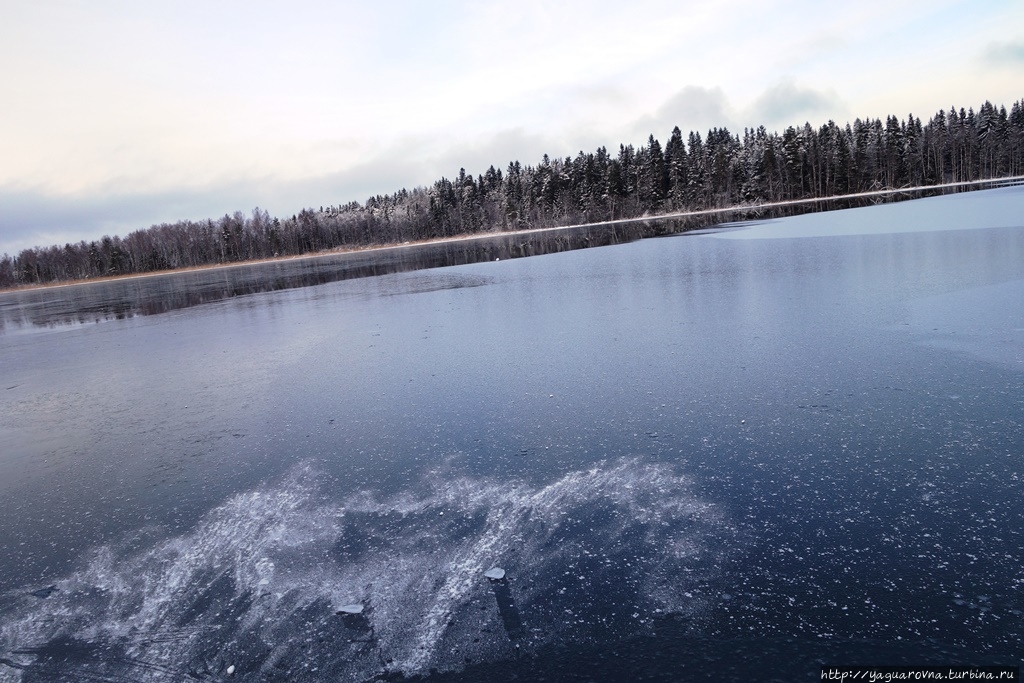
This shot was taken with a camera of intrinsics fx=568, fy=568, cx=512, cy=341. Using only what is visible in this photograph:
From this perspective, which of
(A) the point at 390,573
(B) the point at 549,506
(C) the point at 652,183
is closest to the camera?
(A) the point at 390,573

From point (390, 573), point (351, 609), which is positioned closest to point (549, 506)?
point (390, 573)

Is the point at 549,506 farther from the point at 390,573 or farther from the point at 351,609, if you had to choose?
the point at 351,609

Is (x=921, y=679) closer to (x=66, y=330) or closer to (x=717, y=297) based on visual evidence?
(x=717, y=297)

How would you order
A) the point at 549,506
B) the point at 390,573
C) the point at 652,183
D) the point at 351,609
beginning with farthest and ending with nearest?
the point at 652,183, the point at 549,506, the point at 390,573, the point at 351,609

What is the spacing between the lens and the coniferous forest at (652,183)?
90.8 m

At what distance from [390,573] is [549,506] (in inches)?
63.1

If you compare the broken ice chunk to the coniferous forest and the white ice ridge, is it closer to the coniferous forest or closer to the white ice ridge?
the white ice ridge

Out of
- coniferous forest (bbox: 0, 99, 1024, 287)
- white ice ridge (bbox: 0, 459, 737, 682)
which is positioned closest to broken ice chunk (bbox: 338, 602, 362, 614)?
white ice ridge (bbox: 0, 459, 737, 682)

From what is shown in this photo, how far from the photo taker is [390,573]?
465 centimetres

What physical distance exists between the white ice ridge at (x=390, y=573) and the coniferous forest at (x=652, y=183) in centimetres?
9497

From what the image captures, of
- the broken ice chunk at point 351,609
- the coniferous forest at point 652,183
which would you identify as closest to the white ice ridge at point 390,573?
the broken ice chunk at point 351,609

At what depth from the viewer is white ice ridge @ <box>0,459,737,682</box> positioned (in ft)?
12.9

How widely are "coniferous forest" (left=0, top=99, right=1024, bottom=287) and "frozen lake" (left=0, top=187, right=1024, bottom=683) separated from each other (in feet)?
285

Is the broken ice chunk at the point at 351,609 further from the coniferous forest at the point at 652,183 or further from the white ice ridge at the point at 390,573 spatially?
the coniferous forest at the point at 652,183
